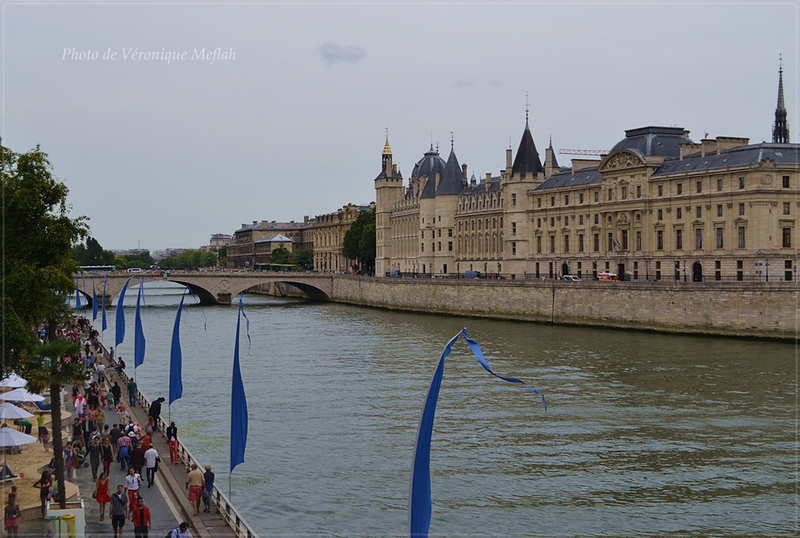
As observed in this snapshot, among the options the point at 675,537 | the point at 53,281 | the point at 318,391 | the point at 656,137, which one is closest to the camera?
the point at 675,537

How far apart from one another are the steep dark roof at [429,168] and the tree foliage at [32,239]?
83.9 meters

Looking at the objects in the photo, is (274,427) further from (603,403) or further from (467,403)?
(603,403)

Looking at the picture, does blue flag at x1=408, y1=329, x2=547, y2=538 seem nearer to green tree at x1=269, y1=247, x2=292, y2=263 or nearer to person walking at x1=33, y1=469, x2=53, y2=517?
person walking at x1=33, y1=469, x2=53, y2=517

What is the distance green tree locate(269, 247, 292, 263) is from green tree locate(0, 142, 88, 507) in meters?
143

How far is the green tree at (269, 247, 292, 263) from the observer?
170 metres

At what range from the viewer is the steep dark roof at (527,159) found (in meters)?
90.4

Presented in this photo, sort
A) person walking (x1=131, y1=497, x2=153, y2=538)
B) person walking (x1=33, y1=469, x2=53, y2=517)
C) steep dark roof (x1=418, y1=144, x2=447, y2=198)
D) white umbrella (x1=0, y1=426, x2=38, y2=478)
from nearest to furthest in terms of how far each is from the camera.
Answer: person walking (x1=131, y1=497, x2=153, y2=538)
person walking (x1=33, y1=469, x2=53, y2=517)
white umbrella (x1=0, y1=426, x2=38, y2=478)
steep dark roof (x1=418, y1=144, x2=447, y2=198)

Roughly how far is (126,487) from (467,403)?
17149 millimetres

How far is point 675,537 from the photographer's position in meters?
20.0

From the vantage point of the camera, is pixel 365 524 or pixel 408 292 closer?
pixel 365 524

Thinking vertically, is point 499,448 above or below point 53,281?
below

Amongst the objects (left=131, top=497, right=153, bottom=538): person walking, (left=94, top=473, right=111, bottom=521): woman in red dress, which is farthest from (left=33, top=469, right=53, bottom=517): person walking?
(left=131, top=497, right=153, bottom=538): person walking

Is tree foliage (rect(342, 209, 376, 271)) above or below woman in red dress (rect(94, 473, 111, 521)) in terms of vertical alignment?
above

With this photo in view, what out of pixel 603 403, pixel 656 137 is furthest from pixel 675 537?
pixel 656 137
